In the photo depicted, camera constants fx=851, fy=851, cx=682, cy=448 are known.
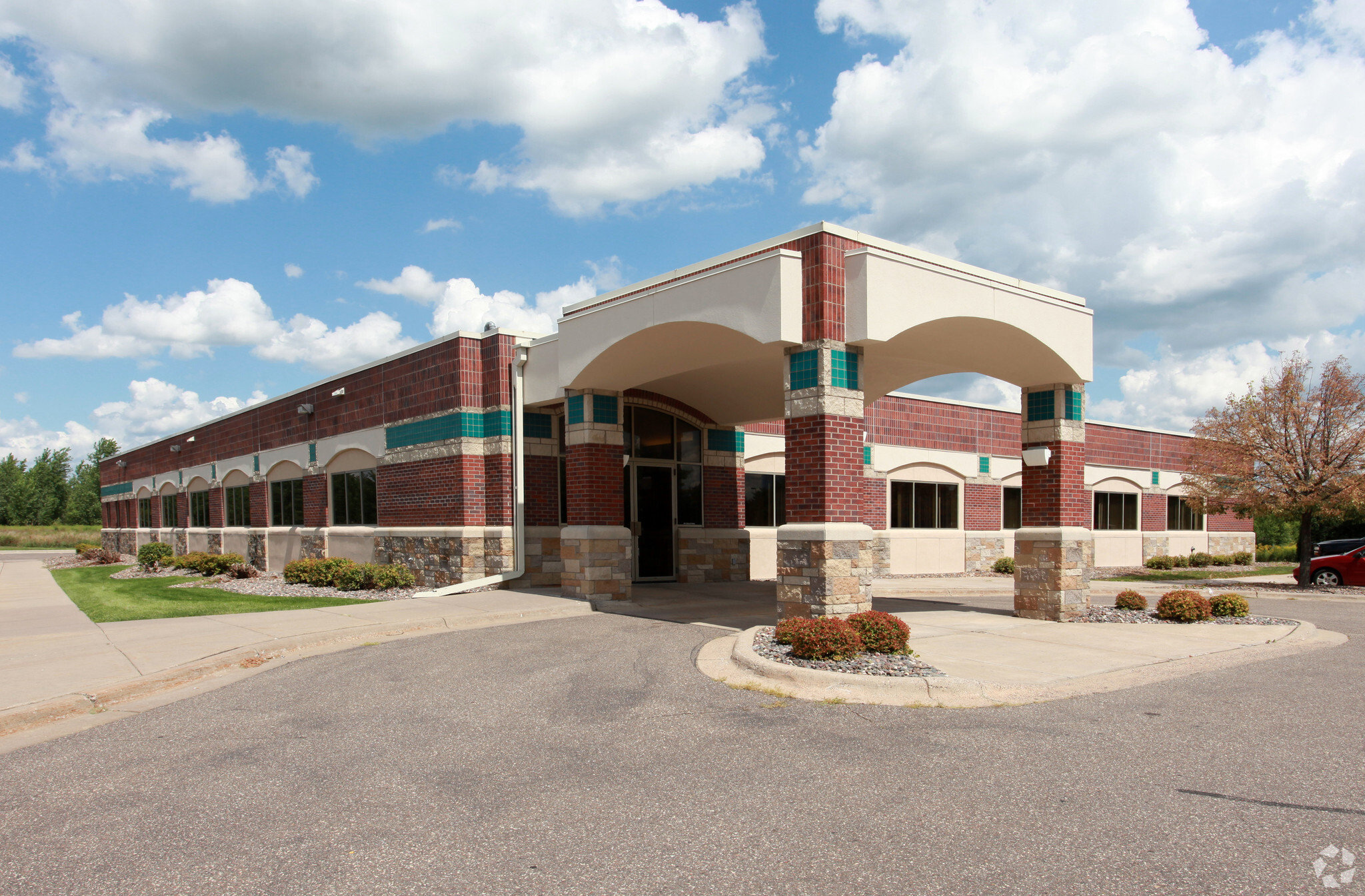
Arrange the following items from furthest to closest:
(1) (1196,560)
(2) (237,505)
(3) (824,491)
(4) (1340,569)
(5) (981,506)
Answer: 1. (1) (1196,560)
2. (2) (237,505)
3. (5) (981,506)
4. (4) (1340,569)
5. (3) (824,491)

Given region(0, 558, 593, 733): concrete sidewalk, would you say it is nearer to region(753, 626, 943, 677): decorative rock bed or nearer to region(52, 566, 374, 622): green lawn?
region(52, 566, 374, 622): green lawn

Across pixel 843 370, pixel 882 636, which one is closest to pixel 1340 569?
pixel 843 370

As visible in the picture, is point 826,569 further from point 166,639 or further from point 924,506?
point 924,506

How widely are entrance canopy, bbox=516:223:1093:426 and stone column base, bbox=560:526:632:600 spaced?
2577mm

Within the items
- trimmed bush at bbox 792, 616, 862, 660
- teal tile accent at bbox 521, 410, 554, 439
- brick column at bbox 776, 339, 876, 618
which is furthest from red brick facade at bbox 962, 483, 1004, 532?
trimmed bush at bbox 792, 616, 862, 660

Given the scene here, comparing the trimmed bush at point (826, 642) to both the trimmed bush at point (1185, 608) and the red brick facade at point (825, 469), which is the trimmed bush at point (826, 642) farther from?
the trimmed bush at point (1185, 608)

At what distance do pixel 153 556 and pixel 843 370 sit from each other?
27622 millimetres

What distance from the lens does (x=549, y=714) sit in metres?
7.20

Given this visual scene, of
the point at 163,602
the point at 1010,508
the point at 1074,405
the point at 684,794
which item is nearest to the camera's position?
the point at 684,794

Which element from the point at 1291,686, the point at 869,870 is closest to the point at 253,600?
the point at 869,870

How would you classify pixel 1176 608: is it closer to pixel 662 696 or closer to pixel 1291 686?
pixel 1291 686

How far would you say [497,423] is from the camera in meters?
17.0

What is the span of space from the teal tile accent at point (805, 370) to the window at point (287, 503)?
1797 centimetres

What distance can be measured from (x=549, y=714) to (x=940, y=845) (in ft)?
12.2
